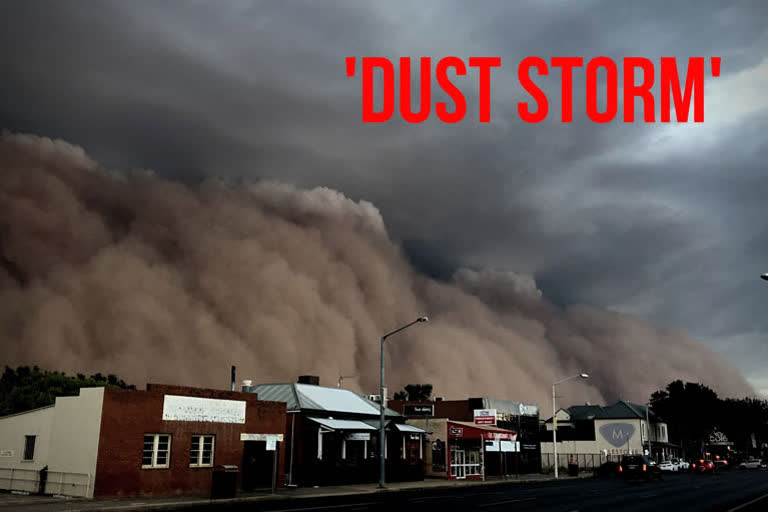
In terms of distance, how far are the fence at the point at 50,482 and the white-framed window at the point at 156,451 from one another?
273cm

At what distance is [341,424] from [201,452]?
1087 cm

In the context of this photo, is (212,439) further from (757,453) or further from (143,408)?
(757,453)

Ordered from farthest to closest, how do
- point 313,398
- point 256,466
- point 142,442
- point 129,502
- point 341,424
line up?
point 313,398, point 341,424, point 256,466, point 142,442, point 129,502

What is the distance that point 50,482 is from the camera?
99.9ft

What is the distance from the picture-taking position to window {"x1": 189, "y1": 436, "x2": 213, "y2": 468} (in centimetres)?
3409

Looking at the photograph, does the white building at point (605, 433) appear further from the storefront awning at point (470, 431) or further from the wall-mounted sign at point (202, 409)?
the wall-mounted sign at point (202, 409)

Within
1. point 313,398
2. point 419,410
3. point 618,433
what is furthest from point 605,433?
point 313,398

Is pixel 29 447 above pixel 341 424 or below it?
below

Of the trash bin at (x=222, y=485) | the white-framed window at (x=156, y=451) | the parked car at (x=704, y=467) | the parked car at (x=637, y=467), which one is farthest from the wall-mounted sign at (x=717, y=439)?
the white-framed window at (x=156, y=451)

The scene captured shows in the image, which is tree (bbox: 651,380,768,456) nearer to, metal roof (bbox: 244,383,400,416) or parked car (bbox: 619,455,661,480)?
parked car (bbox: 619,455,661,480)

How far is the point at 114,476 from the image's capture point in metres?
30.1

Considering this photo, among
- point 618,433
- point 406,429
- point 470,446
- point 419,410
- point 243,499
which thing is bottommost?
point 243,499

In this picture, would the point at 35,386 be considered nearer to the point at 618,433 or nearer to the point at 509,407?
the point at 509,407

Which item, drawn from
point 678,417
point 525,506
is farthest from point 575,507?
point 678,417
